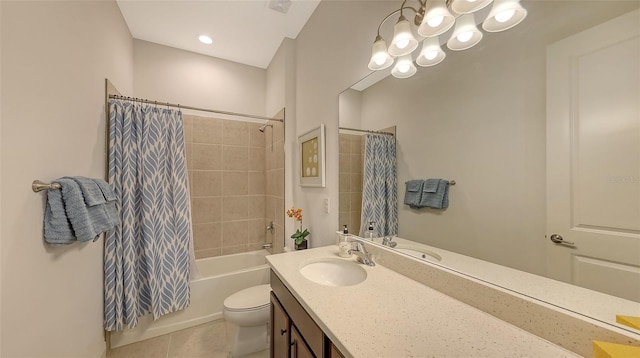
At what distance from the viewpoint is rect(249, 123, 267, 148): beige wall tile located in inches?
112

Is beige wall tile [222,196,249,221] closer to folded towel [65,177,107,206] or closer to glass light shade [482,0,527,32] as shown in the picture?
folded towel [65,177,107,206]

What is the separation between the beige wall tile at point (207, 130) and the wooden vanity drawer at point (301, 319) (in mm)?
2040

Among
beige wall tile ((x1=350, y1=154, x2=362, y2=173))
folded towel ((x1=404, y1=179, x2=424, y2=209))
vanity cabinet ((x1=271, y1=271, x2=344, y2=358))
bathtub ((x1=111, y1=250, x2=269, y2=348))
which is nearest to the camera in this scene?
vanity cabinet ((x1=271, y1=271, x2=344, y2=358))

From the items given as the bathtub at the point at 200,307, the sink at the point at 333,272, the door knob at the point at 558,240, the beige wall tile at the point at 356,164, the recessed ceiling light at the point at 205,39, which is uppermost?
the recessed ceiling light at the point at 205,39

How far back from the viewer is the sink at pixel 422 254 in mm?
977

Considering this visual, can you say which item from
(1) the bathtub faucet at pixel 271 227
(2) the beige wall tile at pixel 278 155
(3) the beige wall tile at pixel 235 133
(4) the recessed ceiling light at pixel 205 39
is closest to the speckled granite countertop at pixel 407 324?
(2) the beige wall tile at pixel 278 155

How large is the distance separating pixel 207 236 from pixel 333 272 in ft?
6.39

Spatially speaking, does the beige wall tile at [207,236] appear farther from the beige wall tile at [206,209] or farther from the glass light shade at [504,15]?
the glass light shade at [504,15]

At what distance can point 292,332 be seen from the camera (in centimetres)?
99

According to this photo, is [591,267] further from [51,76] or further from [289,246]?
[51,76]

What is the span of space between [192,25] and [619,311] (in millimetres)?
3102

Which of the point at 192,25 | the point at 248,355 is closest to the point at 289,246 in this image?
the point at 248,355

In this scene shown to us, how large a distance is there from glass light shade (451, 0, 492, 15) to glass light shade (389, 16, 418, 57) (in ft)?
0.69

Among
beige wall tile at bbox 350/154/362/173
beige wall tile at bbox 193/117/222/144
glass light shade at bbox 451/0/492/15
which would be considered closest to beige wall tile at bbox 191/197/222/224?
beige wall tile at bbox 193/117/222/144
